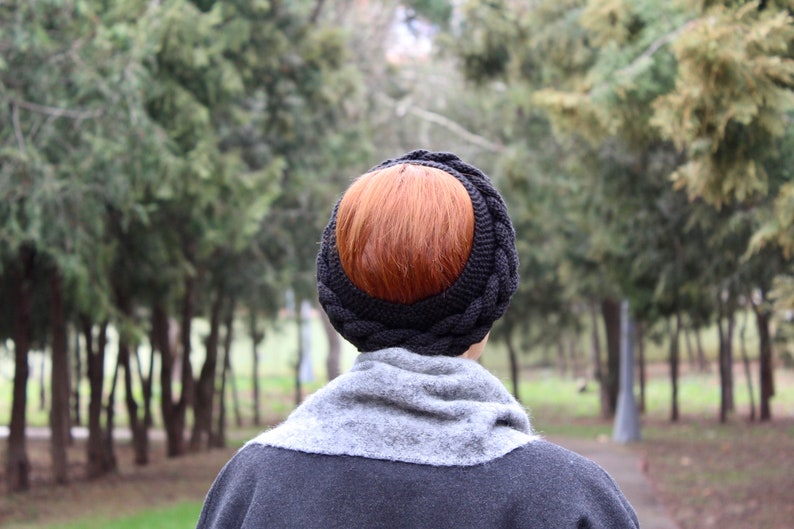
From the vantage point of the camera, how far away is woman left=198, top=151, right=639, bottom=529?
67.7 inches

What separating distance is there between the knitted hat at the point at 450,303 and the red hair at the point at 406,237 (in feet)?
0.06

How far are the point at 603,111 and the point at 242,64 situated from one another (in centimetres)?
670

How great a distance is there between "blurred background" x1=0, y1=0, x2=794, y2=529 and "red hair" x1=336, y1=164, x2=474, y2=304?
551 centimetres

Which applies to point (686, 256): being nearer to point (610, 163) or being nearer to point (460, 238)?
point (610, 163)

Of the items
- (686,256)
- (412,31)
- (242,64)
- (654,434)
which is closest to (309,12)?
(242,64)

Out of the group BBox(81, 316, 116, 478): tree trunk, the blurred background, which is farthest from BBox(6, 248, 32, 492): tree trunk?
BBox(81, 316, 116, 478): tree trunk

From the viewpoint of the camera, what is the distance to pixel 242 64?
1438 centimetres

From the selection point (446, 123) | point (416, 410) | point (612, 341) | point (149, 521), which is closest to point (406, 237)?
point (416, 410)

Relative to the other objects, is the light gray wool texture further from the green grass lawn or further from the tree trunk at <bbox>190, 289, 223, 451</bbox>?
the tree trunk at <bbox>190, 289, 223, 451</bbox>

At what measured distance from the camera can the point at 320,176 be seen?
739 inches

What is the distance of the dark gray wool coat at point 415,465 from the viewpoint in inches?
67.3

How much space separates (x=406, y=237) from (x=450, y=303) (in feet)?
0.46

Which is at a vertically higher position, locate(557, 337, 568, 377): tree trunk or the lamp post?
the lamp post

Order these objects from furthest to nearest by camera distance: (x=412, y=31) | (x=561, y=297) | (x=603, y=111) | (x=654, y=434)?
(x=561, y=297) → (x=654, y=434) → (x=412, y=31) → (x=603, y=111)
